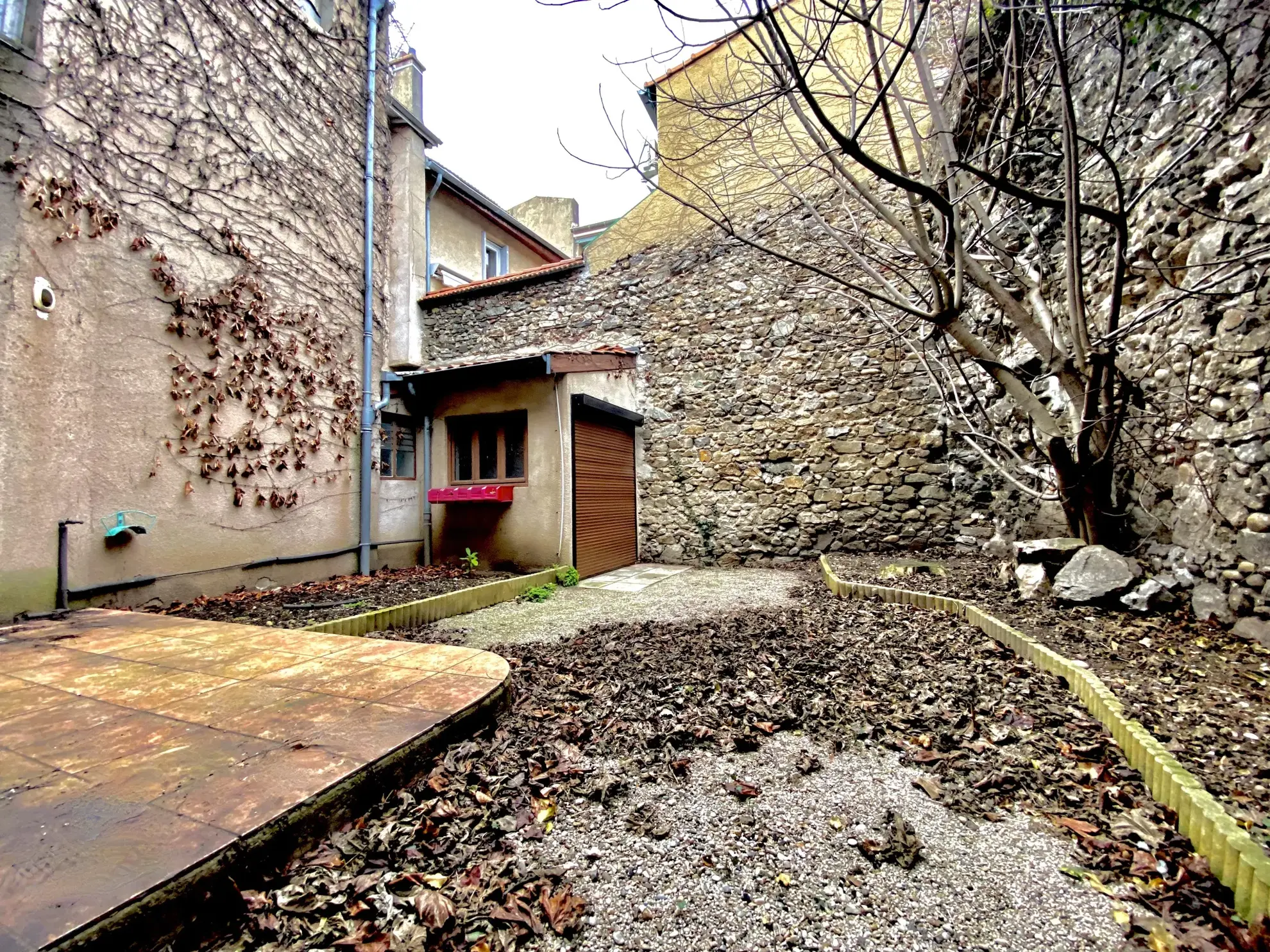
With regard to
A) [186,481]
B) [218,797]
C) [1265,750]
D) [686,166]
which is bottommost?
[1265,750]

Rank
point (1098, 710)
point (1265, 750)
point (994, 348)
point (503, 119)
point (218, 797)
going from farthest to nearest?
point (994, 348)
point (503, 119)
point (1098, 710)
point (1265, 750)
point (218, 797)

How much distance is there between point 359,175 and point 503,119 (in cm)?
355

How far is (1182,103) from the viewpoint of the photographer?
10.6ft

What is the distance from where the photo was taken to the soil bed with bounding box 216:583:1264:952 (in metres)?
1.25

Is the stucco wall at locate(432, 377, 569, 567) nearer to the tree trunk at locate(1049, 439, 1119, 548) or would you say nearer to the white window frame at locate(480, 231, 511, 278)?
the white window frame at locate(480, 231, 511, 278)

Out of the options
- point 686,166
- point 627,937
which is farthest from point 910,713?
point 686,166

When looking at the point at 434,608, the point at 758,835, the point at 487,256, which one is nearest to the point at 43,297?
the point at 434,608

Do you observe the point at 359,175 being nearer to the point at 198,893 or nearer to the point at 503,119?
→ the point at 503,119

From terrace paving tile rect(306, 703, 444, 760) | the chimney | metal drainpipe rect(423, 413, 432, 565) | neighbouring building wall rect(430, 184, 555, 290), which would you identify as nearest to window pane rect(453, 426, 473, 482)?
metal drainpipe rect(423, 413, 432, 565)

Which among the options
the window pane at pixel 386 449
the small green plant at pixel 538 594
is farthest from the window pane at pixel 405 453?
the small green plant at pixel 538 594

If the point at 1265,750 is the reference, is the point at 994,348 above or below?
above

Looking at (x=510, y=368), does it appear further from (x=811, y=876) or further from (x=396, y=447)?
(x=811, y=876)

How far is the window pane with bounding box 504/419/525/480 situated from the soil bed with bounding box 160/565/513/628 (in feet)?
4.15

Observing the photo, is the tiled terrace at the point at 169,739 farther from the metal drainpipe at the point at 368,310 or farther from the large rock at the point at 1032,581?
the large rock at the point at 1032,581
